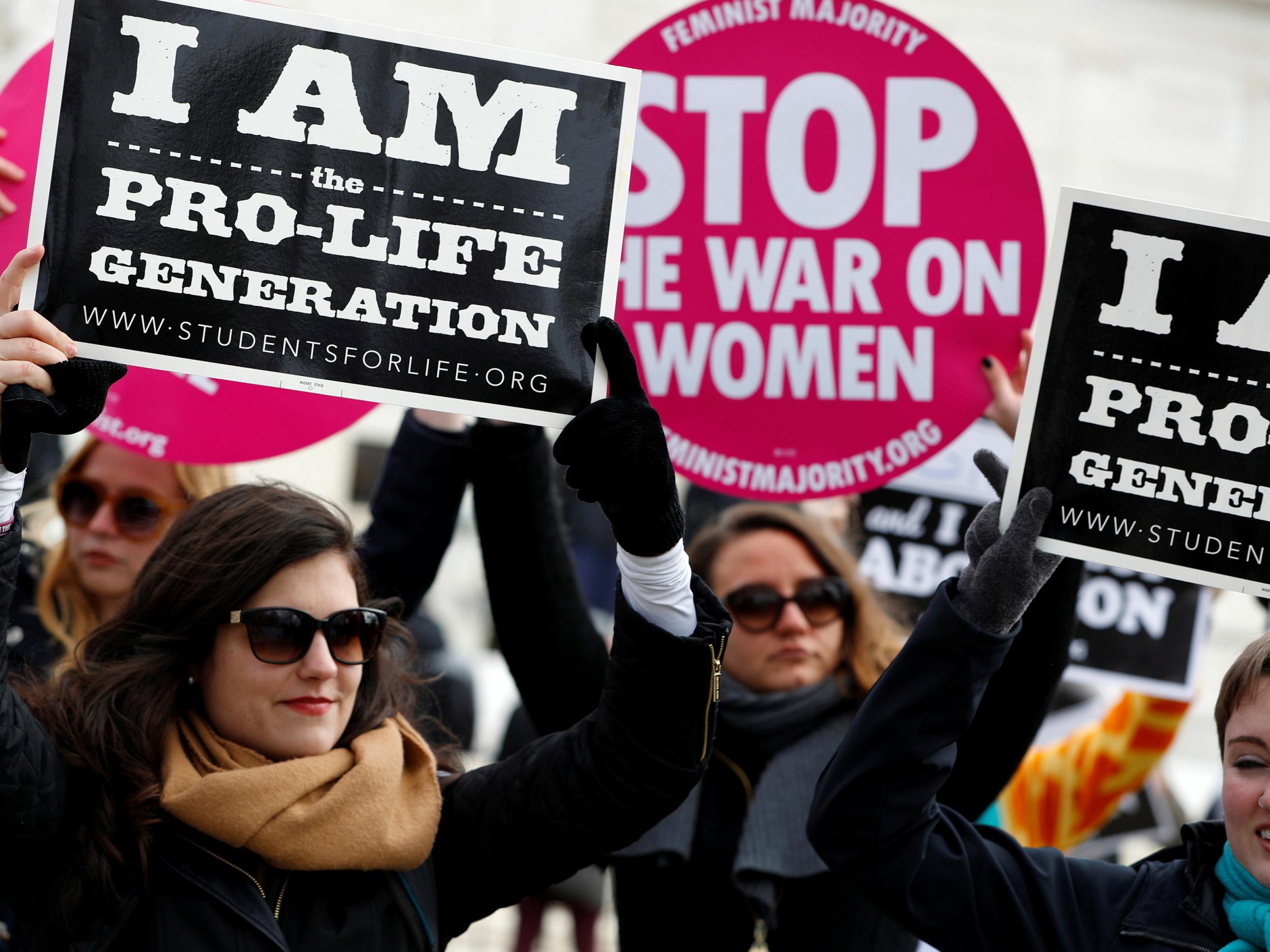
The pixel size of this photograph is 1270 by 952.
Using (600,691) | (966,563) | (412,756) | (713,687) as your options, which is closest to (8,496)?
(412,756)

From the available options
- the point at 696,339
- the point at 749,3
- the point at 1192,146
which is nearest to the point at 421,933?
the point at 696,339

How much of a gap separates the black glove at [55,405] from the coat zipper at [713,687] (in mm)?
950

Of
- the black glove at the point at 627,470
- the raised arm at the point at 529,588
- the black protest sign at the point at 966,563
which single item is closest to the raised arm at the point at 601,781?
the black glove at the point at 627,470

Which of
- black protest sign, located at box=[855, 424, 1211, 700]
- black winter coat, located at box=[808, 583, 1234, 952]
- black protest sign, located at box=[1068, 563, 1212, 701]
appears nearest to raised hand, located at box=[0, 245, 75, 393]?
black winter coat, located at box=[808, 583, 1234, 952]

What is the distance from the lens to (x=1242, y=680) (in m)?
2.28

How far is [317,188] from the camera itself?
2.45 metres

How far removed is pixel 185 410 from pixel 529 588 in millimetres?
797

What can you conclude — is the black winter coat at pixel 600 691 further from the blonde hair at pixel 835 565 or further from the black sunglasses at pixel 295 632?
the black sunglasses at pixel 295 632

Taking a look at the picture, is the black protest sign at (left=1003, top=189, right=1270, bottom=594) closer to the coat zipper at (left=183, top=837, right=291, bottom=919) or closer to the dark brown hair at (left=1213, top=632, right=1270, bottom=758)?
the dark brown hair at (left=1213, top=632, right=1270, bottom=758)

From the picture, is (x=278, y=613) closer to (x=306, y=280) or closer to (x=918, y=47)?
(x=306, y=280)

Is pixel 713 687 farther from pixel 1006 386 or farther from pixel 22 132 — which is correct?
pixel 22 132

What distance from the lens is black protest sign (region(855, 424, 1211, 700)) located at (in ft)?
13.8

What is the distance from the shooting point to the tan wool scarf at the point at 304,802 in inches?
88.8

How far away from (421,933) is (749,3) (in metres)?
1.94
